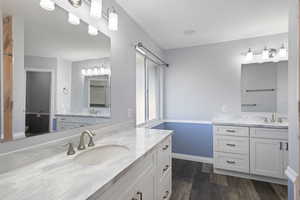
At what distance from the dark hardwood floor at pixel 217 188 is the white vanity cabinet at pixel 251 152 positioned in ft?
0.45

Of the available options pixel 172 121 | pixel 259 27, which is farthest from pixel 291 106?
pixel 172 121

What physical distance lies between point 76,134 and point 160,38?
224cm

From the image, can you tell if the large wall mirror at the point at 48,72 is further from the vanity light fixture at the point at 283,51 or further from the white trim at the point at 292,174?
the vanity light fixture at the point at 283,51

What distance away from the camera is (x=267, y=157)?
2.17 metres

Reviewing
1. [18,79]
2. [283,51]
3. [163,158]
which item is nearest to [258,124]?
[283,51]

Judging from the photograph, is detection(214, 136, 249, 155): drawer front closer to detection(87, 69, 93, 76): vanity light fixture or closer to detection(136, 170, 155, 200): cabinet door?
detection(136, 170, 155, 200): cabinet door

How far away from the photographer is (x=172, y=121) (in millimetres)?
3277

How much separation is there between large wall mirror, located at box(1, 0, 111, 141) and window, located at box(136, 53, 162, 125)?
105cm

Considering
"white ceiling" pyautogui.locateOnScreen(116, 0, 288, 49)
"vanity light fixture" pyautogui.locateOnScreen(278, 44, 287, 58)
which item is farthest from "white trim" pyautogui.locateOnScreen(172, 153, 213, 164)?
"white ceiling" pyautogui.locateOnScreen(116, 0, 288, 49)

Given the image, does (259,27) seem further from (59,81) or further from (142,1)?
(59,81)

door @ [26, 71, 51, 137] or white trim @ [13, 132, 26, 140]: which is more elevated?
door @ [26, 71, 51, 137]

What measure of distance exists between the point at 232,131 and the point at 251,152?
39 cm

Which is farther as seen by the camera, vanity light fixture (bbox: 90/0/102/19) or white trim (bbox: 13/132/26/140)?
vanity light fixture (bbox: 90/0/102/19)

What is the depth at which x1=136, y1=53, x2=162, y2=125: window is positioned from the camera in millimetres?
2574
